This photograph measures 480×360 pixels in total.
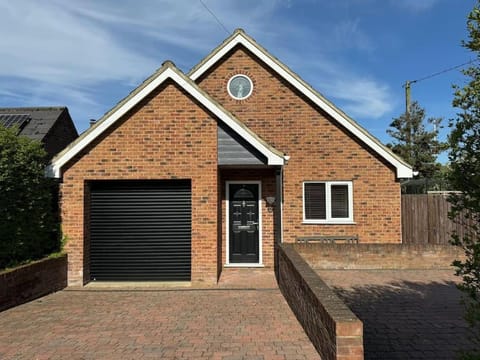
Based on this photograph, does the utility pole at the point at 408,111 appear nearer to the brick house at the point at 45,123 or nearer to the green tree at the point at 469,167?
the brick house at the point at 45,123

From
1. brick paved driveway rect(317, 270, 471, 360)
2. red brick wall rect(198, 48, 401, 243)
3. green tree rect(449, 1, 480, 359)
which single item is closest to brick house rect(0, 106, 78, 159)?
red brick wall rect(198, 48, 401, 243)

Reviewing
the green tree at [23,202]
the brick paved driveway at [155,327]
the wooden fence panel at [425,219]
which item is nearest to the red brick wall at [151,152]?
the green tree at [23,202]

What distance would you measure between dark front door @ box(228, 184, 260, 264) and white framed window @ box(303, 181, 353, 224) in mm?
1483

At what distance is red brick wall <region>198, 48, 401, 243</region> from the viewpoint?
9.77 metres

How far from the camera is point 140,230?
7953 mm

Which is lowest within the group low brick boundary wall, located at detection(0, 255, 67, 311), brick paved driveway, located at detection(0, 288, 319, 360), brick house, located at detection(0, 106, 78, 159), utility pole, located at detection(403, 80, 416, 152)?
brick paved driveway, located at detection(0, 288, 319, 360)

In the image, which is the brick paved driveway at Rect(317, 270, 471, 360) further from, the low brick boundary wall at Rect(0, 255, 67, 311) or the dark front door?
the low brick boundary wall at Rect(0, 255, 67, 311)

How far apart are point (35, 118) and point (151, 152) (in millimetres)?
8632

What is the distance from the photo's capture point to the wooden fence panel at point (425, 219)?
37.0 feet

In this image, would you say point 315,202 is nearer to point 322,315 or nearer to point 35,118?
point 322,315

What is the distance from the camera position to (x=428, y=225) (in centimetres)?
1135

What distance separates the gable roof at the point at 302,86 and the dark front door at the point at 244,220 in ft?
10.1

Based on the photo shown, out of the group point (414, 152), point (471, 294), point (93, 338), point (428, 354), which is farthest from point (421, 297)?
point (414, 152)

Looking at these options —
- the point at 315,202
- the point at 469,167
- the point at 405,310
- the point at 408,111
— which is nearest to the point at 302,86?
the point at 315,202
